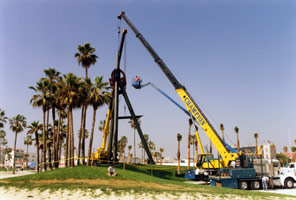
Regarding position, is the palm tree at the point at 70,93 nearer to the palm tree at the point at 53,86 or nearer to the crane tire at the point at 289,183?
the palm tree at the point at 53,86

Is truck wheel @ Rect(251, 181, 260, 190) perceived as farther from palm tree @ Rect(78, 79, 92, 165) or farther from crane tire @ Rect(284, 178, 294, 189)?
palm tree @ Rect(78, 79, 92, 165)

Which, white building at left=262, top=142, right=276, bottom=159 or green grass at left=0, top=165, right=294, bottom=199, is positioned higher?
green grass at left=0, top=165, right=294, bottom=199

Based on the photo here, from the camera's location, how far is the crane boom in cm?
2741

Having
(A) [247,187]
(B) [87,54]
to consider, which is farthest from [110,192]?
(B) [87,54]

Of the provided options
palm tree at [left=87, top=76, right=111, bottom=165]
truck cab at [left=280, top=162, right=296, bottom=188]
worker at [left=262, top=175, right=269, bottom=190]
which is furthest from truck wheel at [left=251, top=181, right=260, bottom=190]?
palm tree at [left=87, top=76, right=111, bottom=165]

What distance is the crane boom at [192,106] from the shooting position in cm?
2741

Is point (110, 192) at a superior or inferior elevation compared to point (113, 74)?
inferior

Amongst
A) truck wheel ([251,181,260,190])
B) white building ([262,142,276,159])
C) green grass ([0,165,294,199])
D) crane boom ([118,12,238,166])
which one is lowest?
white building ([262,142,276,159])

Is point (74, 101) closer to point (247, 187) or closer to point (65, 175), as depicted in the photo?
point (65, 175)

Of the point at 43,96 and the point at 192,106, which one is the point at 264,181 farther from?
the point at 43,96

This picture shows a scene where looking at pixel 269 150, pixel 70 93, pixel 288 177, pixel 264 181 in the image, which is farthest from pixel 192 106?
pixel 269 150

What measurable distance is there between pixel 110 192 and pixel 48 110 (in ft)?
105

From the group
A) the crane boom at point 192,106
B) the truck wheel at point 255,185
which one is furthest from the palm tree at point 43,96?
the truck wheel at point 255,185

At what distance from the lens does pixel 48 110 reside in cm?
4350
